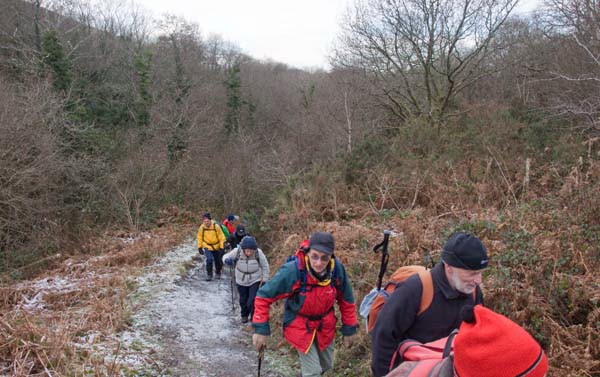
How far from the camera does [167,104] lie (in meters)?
30.0

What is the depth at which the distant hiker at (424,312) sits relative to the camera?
101 inches

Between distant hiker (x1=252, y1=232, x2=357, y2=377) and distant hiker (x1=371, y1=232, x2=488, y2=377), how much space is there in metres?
1.22

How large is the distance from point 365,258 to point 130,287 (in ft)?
17.8

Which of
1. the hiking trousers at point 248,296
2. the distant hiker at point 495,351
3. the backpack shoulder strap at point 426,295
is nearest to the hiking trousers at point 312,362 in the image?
the backpack shoulder strap at point 426,295

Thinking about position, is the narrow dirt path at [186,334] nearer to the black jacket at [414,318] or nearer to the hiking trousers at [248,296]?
the hiking trousers at [248,296]

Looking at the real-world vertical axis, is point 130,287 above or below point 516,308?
below

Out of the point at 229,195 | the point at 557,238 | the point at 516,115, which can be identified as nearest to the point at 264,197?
the point at 229,195

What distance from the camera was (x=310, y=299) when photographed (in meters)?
3.97

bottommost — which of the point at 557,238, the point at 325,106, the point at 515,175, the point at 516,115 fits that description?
the point at 557,238

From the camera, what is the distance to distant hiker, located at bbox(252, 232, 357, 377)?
12.8 feet

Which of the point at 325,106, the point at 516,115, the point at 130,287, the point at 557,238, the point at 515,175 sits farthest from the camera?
the point at 325,106

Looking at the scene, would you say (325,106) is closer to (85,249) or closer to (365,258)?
(85,249)

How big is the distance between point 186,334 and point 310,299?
428cm

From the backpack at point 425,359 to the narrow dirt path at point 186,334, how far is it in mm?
4460
